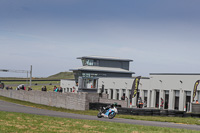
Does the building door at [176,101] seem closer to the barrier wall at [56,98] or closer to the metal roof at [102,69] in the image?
the barrier wall at [56,98]

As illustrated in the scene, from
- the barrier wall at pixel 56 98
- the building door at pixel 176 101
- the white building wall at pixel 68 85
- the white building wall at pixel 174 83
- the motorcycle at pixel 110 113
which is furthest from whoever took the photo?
the white building wall at pixel 68 85

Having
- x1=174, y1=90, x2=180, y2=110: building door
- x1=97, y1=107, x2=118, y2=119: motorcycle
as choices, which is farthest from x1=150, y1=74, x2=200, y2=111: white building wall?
x1=97, y1=107, x2=118, y2=119: motorcycle

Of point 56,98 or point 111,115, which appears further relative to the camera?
point 56,98

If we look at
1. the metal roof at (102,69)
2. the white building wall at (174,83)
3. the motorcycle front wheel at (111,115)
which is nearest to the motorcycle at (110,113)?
the motorcycle front wheel at (111,115)

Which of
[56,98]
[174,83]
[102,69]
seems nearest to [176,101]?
[174,83]

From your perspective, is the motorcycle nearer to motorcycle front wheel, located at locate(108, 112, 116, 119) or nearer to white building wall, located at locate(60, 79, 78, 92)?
motorcycle front wheel, located at locate(108, 112, 116, 119)

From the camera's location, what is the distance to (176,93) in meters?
50.2

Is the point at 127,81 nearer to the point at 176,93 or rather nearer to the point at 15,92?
the point at 176,93

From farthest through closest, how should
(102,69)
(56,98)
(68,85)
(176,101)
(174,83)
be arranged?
(68,85) → (102,69) → (56,98) → (176,101) → (174,83)

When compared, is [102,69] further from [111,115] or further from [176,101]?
[111,115]

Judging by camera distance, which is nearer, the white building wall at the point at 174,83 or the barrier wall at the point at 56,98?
the barrier wall at the point at 56,98

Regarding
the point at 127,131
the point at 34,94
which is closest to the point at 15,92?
the point at 34,94

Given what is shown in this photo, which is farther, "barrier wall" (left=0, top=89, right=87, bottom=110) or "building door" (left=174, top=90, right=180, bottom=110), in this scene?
"building door" (left=174, top=90, right=180, bottom=110)

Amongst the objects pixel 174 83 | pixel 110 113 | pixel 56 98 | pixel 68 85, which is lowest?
pixel 56 98
